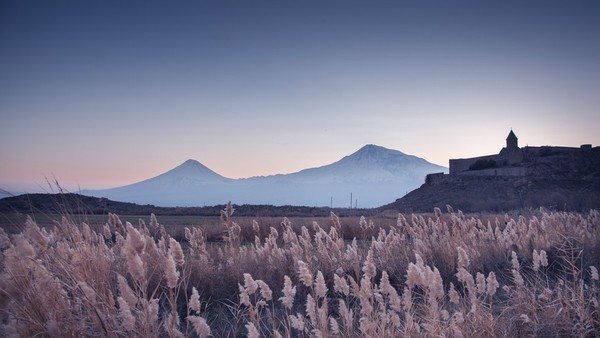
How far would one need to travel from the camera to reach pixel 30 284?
3.51m

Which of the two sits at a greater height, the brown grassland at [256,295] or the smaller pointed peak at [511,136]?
the smaller pointed peak at [511,136]

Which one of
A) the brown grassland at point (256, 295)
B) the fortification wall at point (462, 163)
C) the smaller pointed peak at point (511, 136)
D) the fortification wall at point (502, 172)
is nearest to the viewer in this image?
the brown grassland at point (256, 295)

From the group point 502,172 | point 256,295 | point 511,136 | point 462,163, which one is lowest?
point 256,295

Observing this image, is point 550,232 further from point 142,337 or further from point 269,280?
point 142,337

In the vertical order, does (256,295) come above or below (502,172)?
below

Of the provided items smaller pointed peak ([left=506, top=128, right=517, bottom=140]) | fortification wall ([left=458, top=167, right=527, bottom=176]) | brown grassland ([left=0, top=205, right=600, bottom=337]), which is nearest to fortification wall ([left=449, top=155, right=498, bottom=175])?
fortification wall ([left=458, top=167, right=527, bottom=176])

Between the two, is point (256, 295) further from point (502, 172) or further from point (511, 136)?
Result: point (511, 136)

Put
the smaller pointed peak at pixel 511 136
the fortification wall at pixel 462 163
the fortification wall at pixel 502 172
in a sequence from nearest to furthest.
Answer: the fortification wall at pixel 502 172 → the fortification wall at pixel 462 163 → the smaller pointed peak at pixel 511 136

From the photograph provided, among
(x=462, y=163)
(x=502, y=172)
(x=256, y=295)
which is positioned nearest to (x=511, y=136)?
(x=462, y=163)

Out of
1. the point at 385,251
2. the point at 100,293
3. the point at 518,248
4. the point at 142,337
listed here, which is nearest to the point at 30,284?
the point at 100,293

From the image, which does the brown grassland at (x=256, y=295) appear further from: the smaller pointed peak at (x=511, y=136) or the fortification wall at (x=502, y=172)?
the smaller pointed peak at (x=511, y=136)

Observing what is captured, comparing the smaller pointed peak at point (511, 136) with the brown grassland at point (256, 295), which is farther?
the smaller pointed peak at point (511, 136)

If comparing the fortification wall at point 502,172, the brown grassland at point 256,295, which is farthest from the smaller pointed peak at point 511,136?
the brown grassland at point 256,295

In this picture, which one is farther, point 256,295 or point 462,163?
point 462,163
